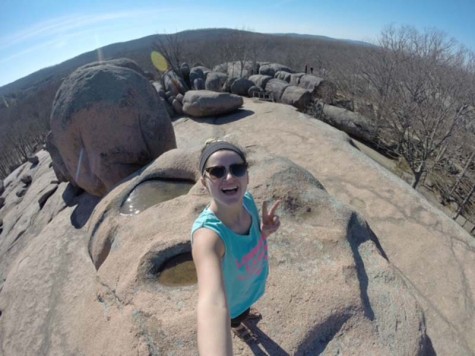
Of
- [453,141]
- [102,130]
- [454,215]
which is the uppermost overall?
[102,130]

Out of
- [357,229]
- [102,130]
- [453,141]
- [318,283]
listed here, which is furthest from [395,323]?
[453,141]

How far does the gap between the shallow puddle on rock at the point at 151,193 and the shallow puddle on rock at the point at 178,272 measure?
106 centimetres

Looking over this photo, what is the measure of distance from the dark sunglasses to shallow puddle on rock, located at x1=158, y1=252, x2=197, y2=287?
1.30 meters

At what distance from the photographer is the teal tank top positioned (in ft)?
4.69

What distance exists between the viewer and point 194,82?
13383 mm

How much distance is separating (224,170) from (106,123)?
4.01 metres

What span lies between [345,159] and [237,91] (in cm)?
872

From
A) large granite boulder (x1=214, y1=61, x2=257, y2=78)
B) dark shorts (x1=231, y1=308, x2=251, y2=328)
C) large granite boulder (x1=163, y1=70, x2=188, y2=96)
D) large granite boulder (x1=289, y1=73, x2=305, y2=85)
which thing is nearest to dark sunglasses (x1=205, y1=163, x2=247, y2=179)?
dark shorts (x1=231, y1=308, x2=251, y2=328)

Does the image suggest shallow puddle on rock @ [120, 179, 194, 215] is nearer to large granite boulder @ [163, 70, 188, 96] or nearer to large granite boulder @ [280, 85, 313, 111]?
large granite boulder @ [163, 70, 188, 96]

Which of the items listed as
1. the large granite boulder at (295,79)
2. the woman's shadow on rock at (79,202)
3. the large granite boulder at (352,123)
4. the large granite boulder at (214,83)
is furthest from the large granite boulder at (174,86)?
the woman's shadow on rock at (79,202)

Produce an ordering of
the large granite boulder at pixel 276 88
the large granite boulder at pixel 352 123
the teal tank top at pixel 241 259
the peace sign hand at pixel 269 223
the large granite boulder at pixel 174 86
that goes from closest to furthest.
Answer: the teal tank top at pixel 241 259
the peace sign hand at pixel 269 223
the large granite boulder at pixel 174 86
the large granite boulder at pixel 352 123
the large granite boulder at pixel 276 88

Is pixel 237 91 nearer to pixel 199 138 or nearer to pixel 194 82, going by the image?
pixel 194 82

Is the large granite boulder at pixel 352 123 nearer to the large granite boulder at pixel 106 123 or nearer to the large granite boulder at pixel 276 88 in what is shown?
the large granite boulder at pixel 276 88

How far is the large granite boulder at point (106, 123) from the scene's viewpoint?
483 cm
